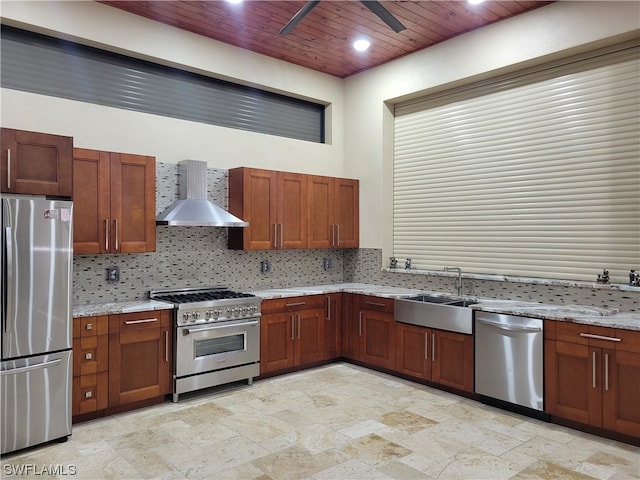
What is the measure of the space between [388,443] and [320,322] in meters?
2.15

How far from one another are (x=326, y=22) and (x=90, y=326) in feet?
11.7

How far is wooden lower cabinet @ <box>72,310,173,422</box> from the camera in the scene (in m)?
3.80

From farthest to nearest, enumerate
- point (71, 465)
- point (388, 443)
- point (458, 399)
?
1. point (458, 399)
2. point (388, 443)
3. point (71, 465)

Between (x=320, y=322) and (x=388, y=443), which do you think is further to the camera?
(x=320, y=322)

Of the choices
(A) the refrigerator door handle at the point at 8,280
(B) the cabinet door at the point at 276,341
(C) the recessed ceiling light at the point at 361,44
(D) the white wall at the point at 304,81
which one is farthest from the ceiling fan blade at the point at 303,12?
(B) the cabinet door at the point at 276,341

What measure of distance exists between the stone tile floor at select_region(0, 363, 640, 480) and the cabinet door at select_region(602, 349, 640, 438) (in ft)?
0.52

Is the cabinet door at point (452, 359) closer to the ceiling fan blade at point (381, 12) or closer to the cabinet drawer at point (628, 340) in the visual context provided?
the cabinet drawer at point (628, 340)

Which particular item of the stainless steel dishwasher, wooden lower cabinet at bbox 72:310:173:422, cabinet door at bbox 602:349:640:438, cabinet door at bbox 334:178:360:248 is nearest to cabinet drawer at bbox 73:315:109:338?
wooden lower cabinet at bbox 72:310:173:422

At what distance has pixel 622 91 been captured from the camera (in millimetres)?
4133

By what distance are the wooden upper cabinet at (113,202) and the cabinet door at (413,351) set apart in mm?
2682

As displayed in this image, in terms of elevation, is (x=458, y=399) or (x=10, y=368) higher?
(x=10, y=368)

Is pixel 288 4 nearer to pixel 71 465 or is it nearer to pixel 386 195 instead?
pixel 386 195

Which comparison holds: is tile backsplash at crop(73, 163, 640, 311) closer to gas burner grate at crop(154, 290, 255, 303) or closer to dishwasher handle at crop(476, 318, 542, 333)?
gas burner grate at crop(154, 290, 255, 303)

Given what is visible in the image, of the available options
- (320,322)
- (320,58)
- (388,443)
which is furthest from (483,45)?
(388,443)
